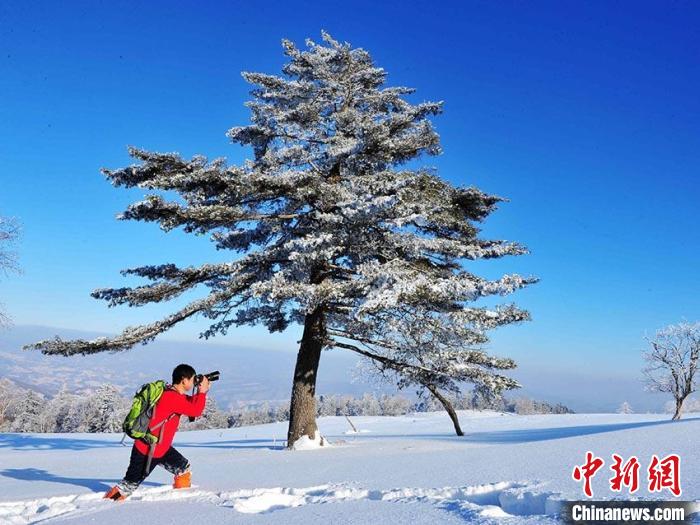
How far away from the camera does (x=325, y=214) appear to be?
10.8 metres

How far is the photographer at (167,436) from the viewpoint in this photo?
553 cm

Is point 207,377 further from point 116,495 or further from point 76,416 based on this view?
point 76,416

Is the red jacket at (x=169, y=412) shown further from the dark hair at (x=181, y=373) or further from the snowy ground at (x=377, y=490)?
the snowy ground at (x=377, y=490)

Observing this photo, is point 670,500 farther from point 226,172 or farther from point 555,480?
point 226,172

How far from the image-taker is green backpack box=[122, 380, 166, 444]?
18.2ft

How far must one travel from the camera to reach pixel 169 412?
18.8 ft

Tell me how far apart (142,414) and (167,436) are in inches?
16.4

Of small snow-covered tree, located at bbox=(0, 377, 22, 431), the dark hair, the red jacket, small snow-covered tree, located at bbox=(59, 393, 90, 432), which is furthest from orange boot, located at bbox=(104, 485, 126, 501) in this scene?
small snow-covered tree, located at bbox=(59, 393, 90, 432)

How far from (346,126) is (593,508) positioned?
10.7 meters

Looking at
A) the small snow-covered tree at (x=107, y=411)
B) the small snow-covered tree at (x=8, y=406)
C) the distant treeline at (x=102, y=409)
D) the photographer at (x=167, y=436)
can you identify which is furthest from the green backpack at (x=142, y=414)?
the small snow-covered tree at (x=8, y=406)

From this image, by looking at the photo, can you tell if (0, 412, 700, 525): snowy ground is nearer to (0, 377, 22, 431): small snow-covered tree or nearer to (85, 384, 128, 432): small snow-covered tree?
(85, 384, 128, 432): small snow-covered tree

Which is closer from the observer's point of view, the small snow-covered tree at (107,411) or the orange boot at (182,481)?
the orange boot at (182,481)

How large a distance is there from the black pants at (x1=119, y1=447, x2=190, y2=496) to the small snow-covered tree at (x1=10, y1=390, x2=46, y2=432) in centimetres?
6118

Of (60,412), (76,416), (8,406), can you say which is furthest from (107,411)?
(8,406)
